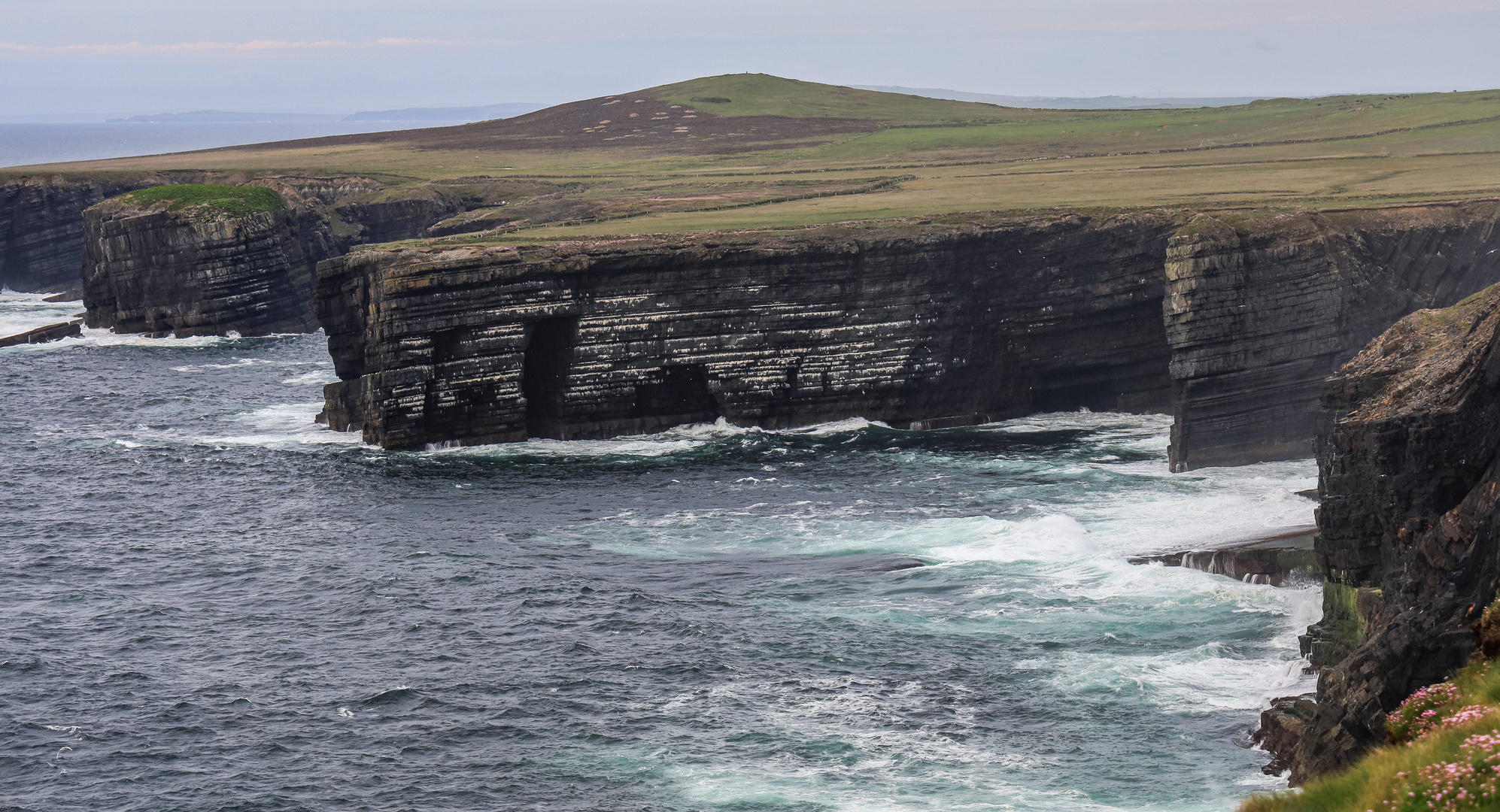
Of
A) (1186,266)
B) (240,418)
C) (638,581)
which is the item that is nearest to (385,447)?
(240,418)

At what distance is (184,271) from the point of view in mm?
110188

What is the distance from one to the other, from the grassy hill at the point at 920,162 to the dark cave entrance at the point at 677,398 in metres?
11.6

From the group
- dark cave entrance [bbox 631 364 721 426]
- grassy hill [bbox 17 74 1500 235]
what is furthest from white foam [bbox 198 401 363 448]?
grassy hill [bbox 17 74 1500 235]

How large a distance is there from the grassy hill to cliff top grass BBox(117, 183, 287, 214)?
19894 millimetres

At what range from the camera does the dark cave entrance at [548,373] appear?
2837 inches

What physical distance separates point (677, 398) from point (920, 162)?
70.7 m

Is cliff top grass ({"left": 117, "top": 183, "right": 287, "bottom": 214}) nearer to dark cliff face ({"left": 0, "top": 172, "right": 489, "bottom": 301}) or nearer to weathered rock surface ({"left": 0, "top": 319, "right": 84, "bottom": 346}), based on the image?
weathered rock surface ({"left": 0, "top": 319, "right": 84, "bottom": 346})

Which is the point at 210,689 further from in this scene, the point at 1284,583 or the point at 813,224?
the point at 813,224

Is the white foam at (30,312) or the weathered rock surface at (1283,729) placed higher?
the white foam at (30,312)

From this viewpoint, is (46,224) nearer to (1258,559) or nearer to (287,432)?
(287,432)

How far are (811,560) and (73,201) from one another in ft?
388

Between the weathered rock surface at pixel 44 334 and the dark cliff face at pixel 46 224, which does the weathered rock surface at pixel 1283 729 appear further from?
the dark cliff face at pixel 46 224

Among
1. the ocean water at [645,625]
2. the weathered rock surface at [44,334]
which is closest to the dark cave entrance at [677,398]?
the ocean water at [645,625]

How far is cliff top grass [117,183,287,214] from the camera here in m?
111
